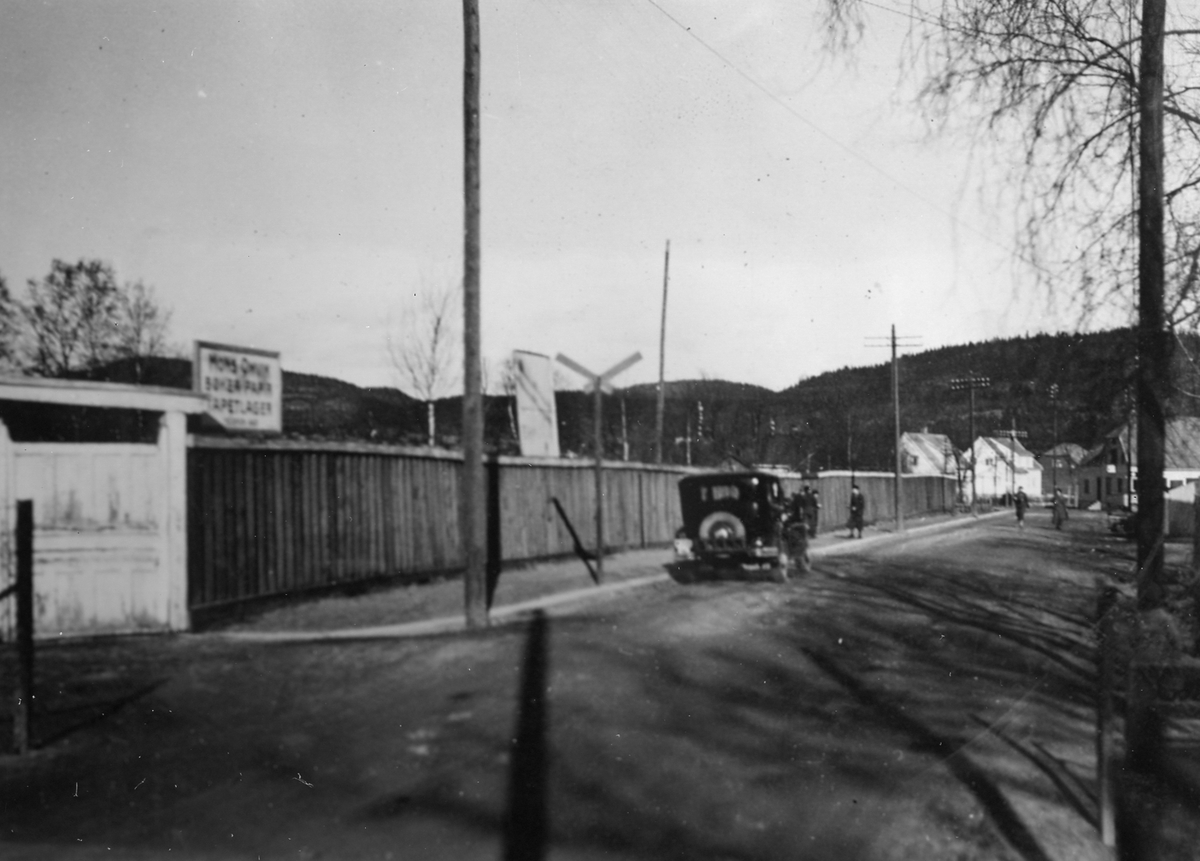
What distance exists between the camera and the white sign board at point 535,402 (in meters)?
14.8

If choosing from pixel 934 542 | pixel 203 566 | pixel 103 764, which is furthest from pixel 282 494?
pixel 934 542

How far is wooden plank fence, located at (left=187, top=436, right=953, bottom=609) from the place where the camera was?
1103cm

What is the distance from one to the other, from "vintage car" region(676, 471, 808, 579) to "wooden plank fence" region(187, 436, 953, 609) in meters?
3.03

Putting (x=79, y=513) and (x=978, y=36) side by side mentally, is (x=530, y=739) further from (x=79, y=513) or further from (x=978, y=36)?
(x=978, y=36)

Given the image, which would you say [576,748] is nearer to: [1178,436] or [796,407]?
[1178,436]

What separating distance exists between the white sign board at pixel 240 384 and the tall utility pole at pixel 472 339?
9.73ft

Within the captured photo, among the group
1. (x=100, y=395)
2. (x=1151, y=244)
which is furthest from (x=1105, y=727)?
(x=100, y=395)

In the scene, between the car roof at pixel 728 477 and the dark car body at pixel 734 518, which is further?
the car roof at pixel 728 477

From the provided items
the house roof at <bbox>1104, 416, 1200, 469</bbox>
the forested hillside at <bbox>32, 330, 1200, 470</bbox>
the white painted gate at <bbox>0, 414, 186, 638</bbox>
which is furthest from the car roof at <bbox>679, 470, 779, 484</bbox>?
the white painted gate at <bbox>0, 414, 186, 638</bbox>

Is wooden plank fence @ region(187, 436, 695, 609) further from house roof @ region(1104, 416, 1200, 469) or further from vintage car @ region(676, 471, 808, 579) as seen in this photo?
house roof @ region(1104, 416, 1200, 469)

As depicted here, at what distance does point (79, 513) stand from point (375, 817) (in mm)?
6254

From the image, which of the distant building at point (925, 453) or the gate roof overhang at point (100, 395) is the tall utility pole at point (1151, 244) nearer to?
the gate roof overhang at point (100, 395)

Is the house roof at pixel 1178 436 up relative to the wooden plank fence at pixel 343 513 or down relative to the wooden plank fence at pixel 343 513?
up

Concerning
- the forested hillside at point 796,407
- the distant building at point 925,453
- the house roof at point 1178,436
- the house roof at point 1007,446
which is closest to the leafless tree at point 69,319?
the forested hillside at point 796,407
